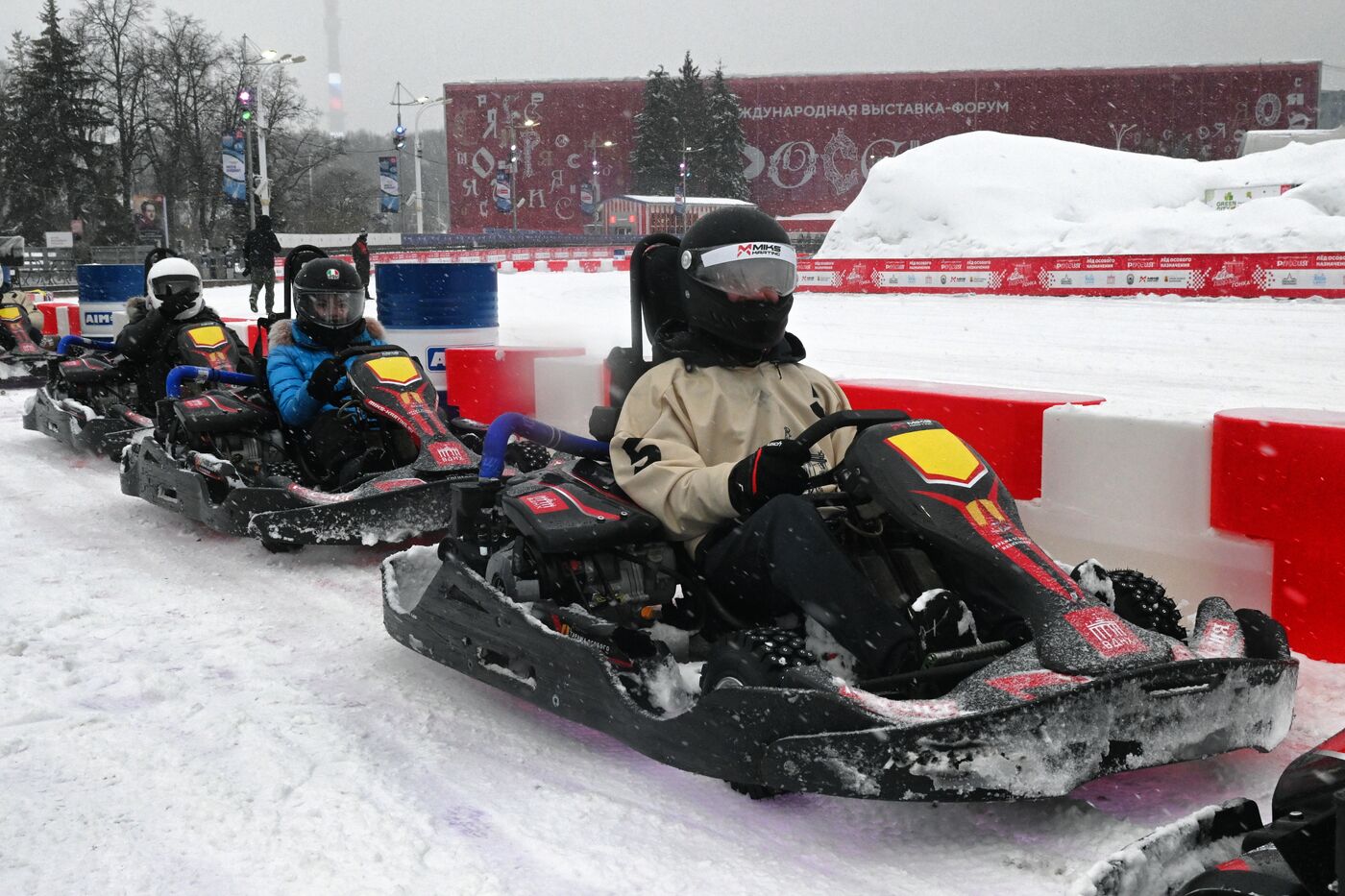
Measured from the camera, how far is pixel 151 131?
45.8 metres

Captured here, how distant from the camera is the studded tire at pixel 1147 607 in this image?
2736mm

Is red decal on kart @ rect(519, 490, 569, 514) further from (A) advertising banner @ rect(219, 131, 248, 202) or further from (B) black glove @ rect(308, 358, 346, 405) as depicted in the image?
(A) advertising banner @ rect(219, 131, 248, 202)

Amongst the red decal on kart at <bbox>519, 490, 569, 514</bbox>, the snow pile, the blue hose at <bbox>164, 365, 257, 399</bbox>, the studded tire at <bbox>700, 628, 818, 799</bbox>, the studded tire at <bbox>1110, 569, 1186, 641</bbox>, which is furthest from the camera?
the snow pile

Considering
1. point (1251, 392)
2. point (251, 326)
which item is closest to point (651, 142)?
point (251, 326)

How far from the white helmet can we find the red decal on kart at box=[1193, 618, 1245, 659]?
22.9 ft

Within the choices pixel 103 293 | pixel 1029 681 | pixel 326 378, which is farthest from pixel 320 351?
pixel 103 293

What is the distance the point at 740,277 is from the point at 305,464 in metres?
3.23

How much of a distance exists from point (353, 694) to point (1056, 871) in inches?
80.3

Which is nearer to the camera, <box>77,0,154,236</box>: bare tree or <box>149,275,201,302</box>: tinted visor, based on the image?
<box>149,275,201,302</box>: tinted visor

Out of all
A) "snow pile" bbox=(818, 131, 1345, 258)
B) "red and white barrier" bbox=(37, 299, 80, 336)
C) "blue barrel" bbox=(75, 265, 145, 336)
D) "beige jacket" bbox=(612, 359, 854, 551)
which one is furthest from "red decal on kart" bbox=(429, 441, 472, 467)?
"snow pile" bbox=(818, 131, 1345, 258)

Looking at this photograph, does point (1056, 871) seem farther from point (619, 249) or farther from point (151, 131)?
point (151, 131)

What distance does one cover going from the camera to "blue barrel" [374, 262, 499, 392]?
880 centimetres

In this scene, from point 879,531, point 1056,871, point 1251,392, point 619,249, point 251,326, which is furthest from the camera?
point 619,249

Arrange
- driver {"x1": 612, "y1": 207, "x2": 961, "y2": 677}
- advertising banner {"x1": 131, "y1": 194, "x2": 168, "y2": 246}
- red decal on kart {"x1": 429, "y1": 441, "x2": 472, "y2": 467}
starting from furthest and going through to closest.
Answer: advertising banner {"x1": 131, "y1": 194, "x2": 168, "y2": 246}
red decal on kart {"x1": 429, "y1": 441, "x2": 472, "y2": 467}
driver {"x1": 612, "y1": 207, "x2": 961, "y2": 677}
